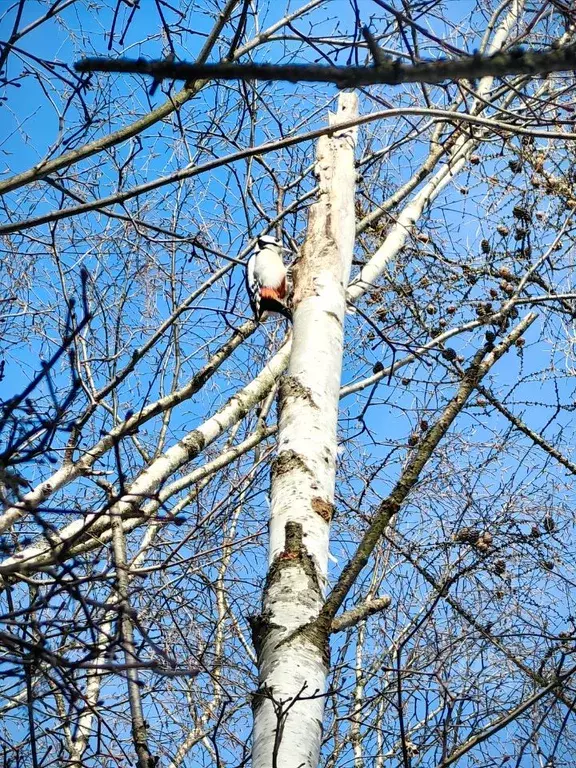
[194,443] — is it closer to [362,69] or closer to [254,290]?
[254,290]

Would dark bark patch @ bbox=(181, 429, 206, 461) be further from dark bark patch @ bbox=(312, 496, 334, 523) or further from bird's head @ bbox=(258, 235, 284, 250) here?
dark bark patch @ bbox=(312, 496, 334, 523)

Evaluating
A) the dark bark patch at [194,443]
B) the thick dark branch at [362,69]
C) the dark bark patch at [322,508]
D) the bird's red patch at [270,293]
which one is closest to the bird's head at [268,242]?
the bird's red patch at [270,293]

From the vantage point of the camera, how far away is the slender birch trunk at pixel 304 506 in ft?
Result: 6.26

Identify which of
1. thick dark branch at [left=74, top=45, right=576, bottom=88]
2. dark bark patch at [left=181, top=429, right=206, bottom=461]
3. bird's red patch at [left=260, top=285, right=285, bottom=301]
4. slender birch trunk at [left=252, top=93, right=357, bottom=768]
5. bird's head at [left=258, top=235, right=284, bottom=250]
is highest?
bird's head at [left=258, top=235, right=284, bottom=250]

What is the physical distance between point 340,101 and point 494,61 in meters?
3.72

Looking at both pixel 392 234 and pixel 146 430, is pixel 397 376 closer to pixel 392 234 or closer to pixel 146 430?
pixel 392 234

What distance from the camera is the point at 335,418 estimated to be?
266cm

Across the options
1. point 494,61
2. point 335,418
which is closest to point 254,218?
point 335,418

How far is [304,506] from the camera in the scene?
7.72ft

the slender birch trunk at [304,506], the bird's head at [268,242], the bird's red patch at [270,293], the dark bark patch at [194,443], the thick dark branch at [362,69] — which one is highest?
the bird's head at [268,242]

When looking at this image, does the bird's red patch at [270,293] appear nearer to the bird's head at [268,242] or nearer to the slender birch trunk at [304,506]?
the bird's head at [268,242]

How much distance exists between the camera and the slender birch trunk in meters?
1.91

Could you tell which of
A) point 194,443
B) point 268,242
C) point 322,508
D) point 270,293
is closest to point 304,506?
point 322,508

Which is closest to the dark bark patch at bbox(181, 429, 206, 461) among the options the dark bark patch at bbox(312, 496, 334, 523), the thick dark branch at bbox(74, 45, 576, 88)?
the dark bark patch at bbox(312, 496, 334, 523)
